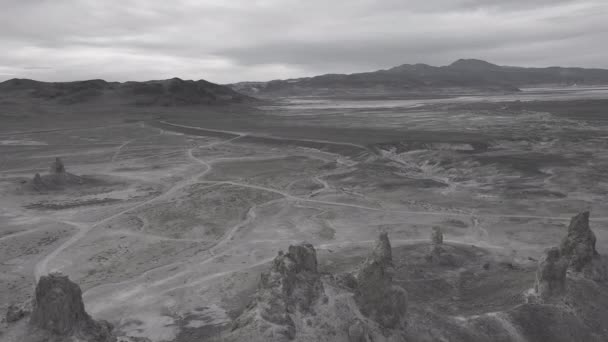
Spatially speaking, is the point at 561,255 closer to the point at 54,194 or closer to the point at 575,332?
the point at 575,332

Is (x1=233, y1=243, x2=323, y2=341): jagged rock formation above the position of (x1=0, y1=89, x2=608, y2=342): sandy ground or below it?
above

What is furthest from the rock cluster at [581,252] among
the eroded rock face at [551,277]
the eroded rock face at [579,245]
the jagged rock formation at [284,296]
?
the jagged rock formation at [284,296]

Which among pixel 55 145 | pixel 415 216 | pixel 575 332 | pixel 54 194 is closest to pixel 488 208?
pixel 415 216

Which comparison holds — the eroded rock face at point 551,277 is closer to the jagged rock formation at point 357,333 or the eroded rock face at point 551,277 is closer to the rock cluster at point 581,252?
the rock cluster at point 581,252

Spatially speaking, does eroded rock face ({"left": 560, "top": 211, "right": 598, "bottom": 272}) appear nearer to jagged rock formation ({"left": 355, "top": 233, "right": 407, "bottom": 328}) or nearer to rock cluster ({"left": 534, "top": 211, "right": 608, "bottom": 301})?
rock cluster ({"left": 534, "top": 211, "right": 608, "bottom": 301})

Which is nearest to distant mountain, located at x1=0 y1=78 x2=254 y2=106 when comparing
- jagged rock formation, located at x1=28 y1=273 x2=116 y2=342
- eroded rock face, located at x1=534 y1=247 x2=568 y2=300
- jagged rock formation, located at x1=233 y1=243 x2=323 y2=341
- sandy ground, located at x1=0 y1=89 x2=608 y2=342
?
sandy ground, located at x1=0 y1=89 x2=608 y2=342

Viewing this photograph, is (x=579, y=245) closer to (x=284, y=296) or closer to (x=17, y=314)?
(x=284, y=296)
